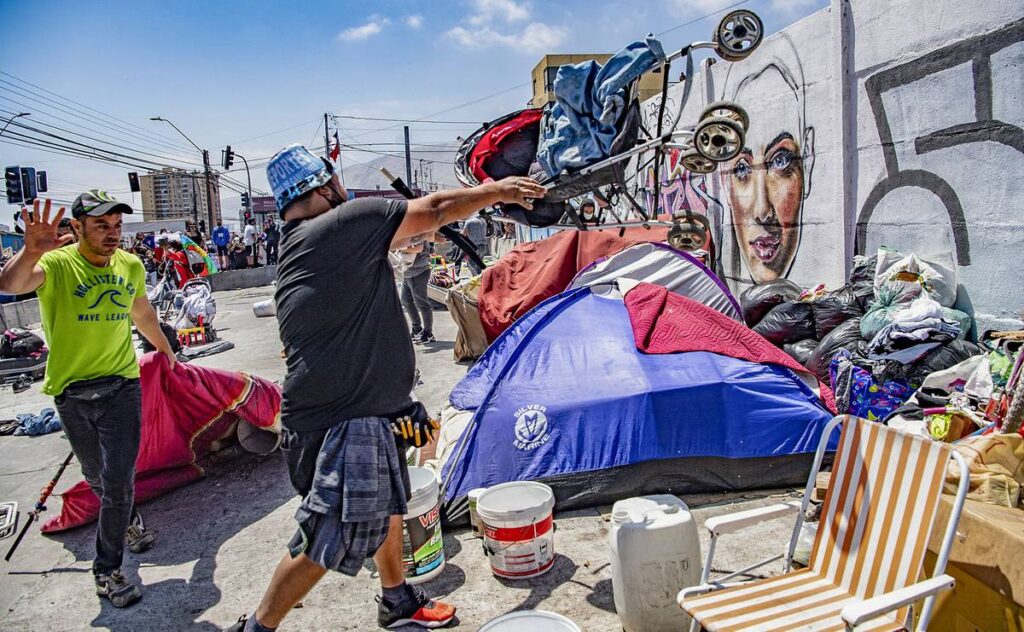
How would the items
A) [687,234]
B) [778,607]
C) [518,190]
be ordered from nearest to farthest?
[778,607] < [518,190] < [687,234]

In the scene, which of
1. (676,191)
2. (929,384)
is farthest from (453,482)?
(676,191)

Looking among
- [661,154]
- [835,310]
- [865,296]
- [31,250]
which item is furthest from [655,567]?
[865,296]

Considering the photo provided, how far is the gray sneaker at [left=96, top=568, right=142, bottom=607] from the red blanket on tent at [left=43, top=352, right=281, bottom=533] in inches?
40.4

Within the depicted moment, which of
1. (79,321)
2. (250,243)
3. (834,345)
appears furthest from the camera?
(250,243)

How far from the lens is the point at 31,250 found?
2.94m

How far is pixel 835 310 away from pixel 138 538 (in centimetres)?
515

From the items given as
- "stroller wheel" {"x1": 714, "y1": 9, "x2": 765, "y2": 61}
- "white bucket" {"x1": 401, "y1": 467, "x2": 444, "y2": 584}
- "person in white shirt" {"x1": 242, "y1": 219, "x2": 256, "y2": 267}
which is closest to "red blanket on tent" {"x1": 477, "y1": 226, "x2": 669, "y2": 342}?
"stroller wheel" {"x1": 714, "y1": 9, "x2": 765, "y2": 61}

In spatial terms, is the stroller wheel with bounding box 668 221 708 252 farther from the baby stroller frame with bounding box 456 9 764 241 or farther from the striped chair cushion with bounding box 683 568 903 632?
the striped chair cushion with bounding box 683 568 903 632

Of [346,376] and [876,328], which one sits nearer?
[346,376]

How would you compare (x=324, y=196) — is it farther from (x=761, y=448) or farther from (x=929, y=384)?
(x=929, y=384)

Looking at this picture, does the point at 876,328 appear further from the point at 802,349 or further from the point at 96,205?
the point at 96,205

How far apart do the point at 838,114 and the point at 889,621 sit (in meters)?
5.12

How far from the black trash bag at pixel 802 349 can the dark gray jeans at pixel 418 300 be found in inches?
189

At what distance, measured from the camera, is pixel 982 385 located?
11.8 feet
